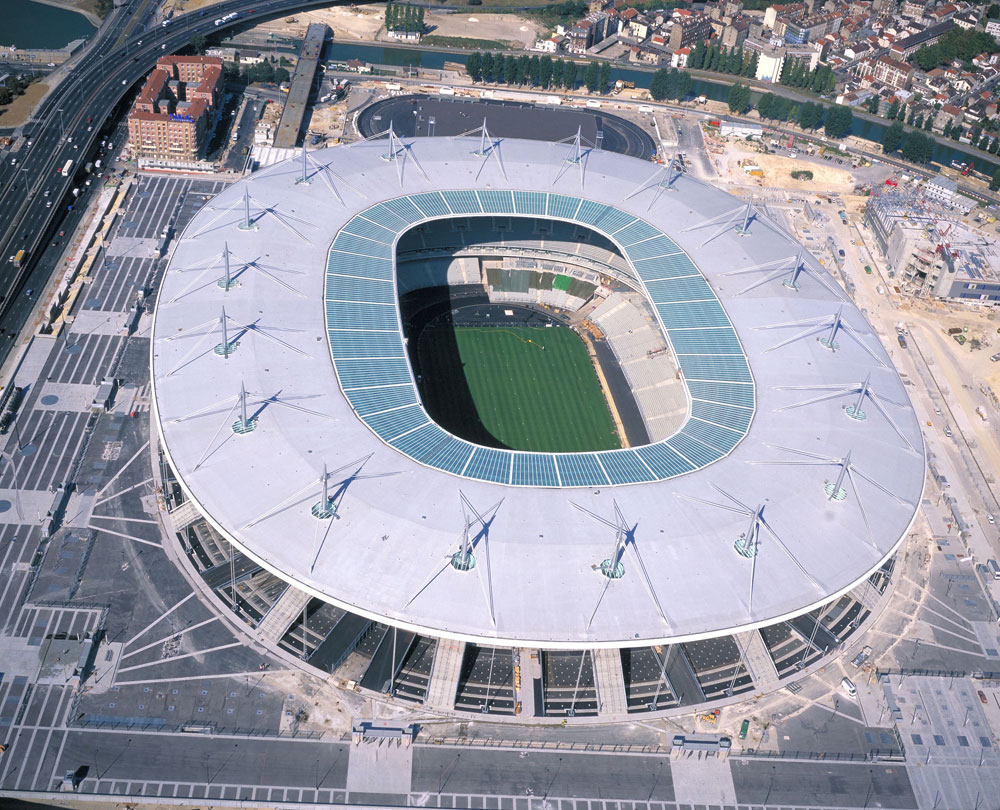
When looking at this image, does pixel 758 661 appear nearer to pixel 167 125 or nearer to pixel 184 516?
pixel 184 516

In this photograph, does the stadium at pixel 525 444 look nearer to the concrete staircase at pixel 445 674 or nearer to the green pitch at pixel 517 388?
the concrete staircase at pixel 445 674

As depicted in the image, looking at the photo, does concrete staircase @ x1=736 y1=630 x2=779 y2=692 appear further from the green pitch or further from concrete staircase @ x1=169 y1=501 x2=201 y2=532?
concrete staircase @ x1=169 y1=501 x2=201 y2=532

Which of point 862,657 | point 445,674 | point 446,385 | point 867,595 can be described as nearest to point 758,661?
point 862,657

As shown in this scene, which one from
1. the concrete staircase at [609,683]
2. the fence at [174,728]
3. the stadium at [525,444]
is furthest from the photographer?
the concrete staircase at [609,683]

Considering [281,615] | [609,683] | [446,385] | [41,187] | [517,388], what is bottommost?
[609,683]

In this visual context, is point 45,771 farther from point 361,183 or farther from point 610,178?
point 610,178

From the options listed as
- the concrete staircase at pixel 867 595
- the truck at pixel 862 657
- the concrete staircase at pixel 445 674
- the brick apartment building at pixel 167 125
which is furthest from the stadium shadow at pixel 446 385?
the brick apartment building at pixel 167 125
